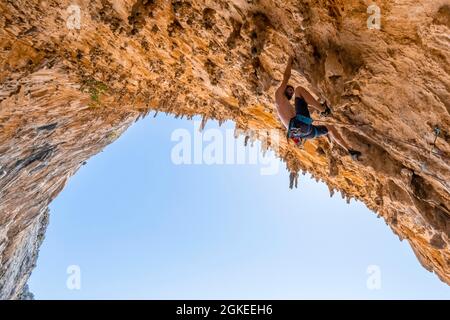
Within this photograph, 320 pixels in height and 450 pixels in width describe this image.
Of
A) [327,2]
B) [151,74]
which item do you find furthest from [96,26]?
[327,2]

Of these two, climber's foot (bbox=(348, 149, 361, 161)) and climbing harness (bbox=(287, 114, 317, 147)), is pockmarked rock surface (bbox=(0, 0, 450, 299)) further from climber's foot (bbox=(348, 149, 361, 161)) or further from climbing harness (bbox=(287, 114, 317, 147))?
climbing harness (bbox=(287, 114, 317, 147))

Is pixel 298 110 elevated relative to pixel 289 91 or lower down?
lower down

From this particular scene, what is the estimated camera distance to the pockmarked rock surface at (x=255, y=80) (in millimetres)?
4895

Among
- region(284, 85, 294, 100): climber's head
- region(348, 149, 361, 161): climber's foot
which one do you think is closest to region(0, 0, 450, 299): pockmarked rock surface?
region(348, 149, 361, 161): climber's foot

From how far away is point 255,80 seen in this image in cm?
733

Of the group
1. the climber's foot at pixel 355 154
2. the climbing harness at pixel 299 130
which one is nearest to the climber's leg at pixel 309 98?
the climbing harness at pixel 299 130

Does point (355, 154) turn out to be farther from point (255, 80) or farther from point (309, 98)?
point (255, 80)

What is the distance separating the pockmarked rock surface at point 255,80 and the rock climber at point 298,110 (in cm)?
25

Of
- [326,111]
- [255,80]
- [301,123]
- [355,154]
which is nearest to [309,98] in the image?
[326,111]

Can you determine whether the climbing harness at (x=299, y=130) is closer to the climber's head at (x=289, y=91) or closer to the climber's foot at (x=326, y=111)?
the climber's foot at (x=326, y=111)

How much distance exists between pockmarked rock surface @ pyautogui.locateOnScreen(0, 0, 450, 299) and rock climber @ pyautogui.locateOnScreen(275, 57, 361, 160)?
0.25m

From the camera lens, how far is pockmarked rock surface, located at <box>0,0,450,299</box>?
4.89 metres

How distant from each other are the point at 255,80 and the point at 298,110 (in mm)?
1810
